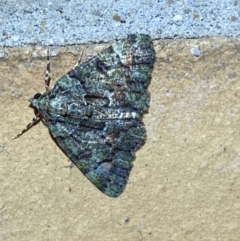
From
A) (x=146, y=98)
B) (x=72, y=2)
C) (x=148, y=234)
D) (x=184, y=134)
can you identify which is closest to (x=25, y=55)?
(x=72, y=2)

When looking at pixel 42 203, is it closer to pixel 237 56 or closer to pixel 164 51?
pixel 164 51

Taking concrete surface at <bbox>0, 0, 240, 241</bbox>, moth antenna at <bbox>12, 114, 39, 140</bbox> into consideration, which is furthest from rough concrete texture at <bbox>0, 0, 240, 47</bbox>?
moth antenna at <bbox>12, 114, 39, 140</bbox>

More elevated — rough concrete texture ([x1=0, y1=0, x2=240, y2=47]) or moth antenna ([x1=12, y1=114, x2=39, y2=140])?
rough concrete texture ([x1=0, y1=0, x2=240, y2=47])

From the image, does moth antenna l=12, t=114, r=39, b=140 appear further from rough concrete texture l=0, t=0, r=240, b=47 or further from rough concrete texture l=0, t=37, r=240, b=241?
rough concrete texture l=0, t=0, r=240, b=47

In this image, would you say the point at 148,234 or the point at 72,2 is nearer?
the point at 72,2

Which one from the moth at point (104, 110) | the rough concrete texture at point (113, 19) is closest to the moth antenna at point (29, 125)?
the moth at point (104, 110)

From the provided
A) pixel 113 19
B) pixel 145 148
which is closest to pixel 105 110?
pixel 145 148

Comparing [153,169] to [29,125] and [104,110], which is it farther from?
[29,125]
